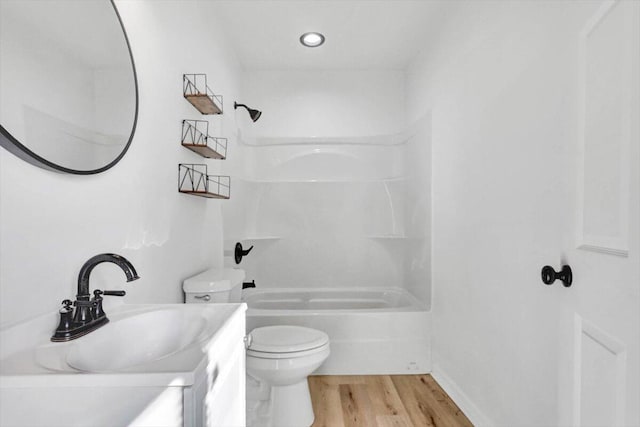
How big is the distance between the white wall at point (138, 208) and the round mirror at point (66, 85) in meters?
0.05

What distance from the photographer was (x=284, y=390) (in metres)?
1.91

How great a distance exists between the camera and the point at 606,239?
0.90m

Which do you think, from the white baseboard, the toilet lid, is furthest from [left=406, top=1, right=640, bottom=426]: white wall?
the toilet lid

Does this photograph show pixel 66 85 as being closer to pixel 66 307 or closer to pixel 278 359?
pixel 66 307

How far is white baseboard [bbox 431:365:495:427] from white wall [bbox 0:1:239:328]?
5.25ft

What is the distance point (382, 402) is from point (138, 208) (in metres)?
1.71

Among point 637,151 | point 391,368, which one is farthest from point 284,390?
point 637,151

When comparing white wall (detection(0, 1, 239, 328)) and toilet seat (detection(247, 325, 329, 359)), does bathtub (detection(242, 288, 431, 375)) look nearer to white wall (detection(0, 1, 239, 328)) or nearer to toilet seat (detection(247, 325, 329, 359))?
toilet seat (detection(247, 325, 329, 359))

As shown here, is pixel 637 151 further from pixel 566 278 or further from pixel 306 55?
pixel 306 55

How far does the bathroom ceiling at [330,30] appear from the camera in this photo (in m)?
2.32

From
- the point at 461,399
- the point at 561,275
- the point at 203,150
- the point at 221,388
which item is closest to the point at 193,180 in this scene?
the point at 203,150

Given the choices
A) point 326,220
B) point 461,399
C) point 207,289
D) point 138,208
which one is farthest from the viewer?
point 326,220

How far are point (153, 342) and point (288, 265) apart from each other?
233cm

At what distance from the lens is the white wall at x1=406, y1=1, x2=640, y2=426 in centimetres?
116
